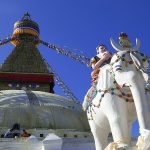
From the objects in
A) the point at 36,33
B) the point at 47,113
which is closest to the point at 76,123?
the point at 47,113

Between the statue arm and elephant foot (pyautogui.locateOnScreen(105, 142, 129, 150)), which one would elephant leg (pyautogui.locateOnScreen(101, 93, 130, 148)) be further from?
the statue arm

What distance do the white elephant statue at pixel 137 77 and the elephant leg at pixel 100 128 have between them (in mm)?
756

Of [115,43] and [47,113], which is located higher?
[47,113]

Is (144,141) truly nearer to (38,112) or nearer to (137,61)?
(137,61)

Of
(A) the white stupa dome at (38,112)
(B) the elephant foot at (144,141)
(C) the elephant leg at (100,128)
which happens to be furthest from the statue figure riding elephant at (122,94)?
(A) the white stupa dome at (38,112)

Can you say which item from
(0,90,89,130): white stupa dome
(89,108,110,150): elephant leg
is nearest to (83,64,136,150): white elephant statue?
(89,108,110,150): elephant leg

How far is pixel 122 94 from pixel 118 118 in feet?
1.27

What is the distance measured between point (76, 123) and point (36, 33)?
60.6 feet

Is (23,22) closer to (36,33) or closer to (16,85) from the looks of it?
(36,33)

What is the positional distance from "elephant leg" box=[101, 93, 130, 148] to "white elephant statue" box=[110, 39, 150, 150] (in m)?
0.29

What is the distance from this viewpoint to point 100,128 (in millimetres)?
7418

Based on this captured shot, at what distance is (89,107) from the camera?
24.4 feet

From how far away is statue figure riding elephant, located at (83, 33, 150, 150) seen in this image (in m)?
6.44

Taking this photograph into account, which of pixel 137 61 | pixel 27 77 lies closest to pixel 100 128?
pixel 137 61
